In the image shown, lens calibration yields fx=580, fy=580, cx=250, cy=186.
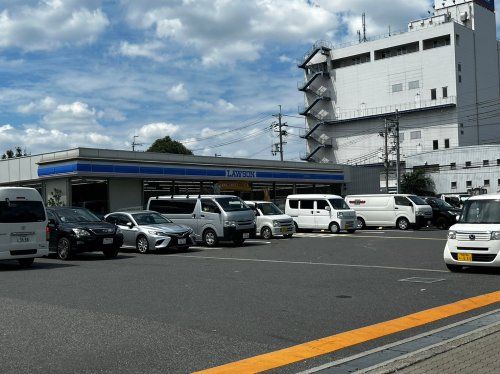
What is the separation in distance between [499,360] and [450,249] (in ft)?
25.3

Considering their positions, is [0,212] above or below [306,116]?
below

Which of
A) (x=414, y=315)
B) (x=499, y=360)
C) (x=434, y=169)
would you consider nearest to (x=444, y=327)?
(x=414, y=315)

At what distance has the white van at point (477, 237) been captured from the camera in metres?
12.8

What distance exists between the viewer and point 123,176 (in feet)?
119

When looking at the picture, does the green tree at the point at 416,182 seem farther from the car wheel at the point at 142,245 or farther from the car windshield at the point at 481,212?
the car windshield at the point at 481,212

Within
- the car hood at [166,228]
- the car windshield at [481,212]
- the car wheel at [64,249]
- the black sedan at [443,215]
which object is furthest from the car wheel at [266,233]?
the car windshield at [481,212]

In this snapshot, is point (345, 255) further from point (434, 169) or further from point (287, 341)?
point (434, 169)

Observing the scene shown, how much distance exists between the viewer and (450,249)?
1336cm

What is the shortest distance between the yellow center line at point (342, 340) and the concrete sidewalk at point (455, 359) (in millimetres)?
905

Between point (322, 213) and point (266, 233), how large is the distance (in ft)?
15.6

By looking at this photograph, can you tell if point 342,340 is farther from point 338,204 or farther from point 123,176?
point 123,176

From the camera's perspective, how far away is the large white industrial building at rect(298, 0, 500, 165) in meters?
85.1

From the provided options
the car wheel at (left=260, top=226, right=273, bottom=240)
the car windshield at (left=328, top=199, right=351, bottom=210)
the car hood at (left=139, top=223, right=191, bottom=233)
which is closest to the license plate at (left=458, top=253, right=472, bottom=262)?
the car hood at (left=139, top=223, right=191, bottom=233)

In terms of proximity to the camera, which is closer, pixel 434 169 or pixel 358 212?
pixel 358 212
